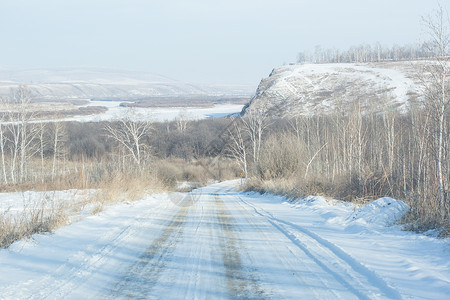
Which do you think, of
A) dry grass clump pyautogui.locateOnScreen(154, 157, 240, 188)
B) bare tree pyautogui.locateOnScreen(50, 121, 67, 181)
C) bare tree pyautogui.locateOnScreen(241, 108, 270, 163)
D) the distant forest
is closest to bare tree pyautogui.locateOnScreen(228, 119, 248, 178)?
bare tree pyautogui.locateOnScreen(241, 108, 270, 163)

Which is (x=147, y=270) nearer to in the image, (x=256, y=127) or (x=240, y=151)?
(x=240, y=151)

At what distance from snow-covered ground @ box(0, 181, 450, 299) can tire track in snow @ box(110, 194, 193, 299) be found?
14mm

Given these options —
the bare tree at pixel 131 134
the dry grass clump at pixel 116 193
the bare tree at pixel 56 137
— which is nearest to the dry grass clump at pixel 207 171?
the bare tree at pixel 131 134

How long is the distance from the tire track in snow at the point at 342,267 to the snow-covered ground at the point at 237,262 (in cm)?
1

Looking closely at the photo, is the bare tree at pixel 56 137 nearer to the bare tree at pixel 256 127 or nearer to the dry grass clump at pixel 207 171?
the dry grass clump at pixel 207 171

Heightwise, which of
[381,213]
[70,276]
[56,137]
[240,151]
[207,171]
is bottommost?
[207,171]

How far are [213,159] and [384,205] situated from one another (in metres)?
64.4

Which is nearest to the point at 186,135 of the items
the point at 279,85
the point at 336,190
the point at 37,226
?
the point at 279,85

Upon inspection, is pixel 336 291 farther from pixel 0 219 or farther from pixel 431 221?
pixel 0 219

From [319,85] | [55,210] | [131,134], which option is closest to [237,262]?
[55,210]

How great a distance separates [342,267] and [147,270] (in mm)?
2926

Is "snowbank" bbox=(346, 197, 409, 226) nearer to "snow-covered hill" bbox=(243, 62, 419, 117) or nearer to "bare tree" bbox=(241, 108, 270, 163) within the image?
"bare tree" bbox=(241, 108, 270, 163)

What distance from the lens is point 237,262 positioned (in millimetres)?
5719

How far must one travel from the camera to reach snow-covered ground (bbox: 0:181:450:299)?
4.43 meters
